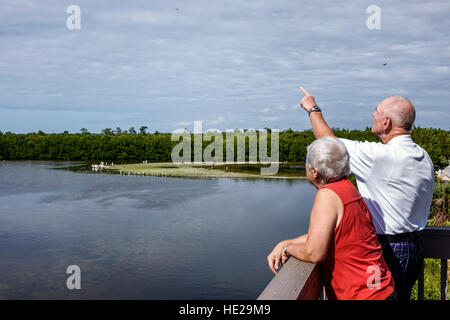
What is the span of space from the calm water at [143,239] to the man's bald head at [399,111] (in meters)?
10.4

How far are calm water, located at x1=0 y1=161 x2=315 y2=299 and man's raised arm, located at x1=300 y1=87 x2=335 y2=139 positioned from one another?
1024cm

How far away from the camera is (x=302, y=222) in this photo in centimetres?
2119

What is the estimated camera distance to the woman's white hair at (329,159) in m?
2.02

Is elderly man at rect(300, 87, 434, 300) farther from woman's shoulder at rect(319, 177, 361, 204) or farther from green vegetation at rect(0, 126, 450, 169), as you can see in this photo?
green vegetation at rect(0, 126, 450, 169)

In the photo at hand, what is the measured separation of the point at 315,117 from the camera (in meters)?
2.51

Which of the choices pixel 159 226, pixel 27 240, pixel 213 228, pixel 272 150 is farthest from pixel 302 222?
pixel 272 150

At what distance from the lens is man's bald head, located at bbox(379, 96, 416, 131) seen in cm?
240

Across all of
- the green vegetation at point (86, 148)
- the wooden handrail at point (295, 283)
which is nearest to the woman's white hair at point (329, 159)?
the wooden handrail at point (295, 283)

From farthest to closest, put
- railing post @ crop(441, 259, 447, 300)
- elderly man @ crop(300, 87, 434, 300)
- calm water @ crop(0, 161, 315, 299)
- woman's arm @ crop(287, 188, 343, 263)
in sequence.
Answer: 1. calm water @ crop(0, 161, 315, 299)
2. railing post @ crop(441, 259, 447, 300)
3. elderly man @ crop(300, 87, 434, 300)
4. woman's arm @ crop(287, 188, 343, 263)

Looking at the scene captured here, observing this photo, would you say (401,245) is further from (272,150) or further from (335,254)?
(272,150)

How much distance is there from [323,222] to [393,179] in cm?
62

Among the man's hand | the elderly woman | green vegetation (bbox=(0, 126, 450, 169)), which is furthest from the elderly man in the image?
green vegetation (bbox=(0, 126, 450, 169))
